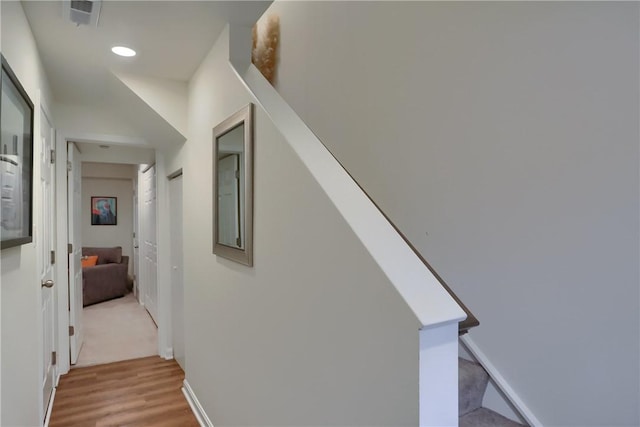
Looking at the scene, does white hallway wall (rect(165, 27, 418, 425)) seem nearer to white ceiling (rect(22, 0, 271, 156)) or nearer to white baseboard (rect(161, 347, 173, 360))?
white ceiling (rect(22, 0, 271, 156))

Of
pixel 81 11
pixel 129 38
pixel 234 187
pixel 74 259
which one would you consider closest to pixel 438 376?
pixel 234 187

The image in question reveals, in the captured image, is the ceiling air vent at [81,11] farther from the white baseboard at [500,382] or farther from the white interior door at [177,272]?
the white baseboard at [500,382]

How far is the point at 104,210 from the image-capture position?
6746 millimetres

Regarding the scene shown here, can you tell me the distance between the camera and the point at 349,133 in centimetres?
257

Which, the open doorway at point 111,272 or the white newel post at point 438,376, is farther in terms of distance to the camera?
the open doorway at point 111,272

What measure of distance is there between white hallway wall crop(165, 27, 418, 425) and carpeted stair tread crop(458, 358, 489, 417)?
0.82 m

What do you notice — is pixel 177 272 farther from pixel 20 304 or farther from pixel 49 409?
pixel 20 304

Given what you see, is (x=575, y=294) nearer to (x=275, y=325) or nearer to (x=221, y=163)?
(x=275, y=325)

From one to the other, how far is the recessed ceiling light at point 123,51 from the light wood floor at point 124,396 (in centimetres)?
232

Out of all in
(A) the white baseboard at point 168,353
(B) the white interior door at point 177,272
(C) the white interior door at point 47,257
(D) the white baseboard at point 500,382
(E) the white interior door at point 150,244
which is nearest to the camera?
(D) the white baseboard at point 500,382

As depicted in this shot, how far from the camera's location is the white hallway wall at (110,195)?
6.50 metres

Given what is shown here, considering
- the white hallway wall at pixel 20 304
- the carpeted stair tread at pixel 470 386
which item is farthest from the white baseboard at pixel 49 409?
the carpeted stair tread at pixel 470 386

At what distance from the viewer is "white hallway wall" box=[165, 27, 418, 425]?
3.02 feet

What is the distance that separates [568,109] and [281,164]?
1.17 metres
